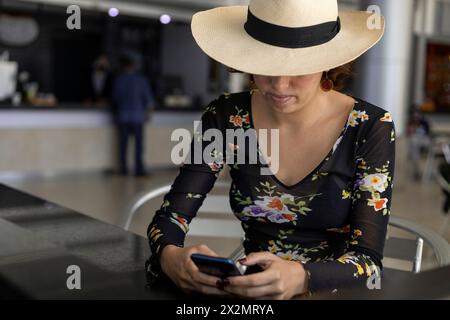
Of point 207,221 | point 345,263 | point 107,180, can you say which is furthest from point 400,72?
point 345,263

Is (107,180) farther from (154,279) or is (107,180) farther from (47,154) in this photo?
(154,279)

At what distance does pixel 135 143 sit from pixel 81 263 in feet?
22.0

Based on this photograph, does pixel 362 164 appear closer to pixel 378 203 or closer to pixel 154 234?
pixel 378 203

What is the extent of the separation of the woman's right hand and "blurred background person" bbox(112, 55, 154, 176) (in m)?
6.56

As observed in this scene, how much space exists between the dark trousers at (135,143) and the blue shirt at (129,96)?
111 mm

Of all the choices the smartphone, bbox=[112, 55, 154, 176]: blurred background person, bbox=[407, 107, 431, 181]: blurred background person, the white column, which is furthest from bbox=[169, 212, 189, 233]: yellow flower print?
bbox=[407, 107, 431, 181]: blurred background person

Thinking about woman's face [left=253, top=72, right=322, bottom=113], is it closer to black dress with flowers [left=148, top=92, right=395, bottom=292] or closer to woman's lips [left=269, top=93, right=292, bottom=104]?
woman's lips [left=269, top=93, right=292, bottom=104]

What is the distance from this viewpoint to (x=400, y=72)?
7.05m

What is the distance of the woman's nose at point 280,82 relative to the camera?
4.19 ft

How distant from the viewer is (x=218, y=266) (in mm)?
1033

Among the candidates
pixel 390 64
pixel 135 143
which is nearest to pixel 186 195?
pixel 390 64

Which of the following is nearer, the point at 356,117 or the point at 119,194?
the point at 356,117

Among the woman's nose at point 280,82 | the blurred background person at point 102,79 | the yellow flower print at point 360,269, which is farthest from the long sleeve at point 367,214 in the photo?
the blurred background person at point 102,79

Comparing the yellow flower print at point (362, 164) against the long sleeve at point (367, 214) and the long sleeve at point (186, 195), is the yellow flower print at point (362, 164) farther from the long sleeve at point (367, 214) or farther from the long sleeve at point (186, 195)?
the long sleeve at point (186, 195)
